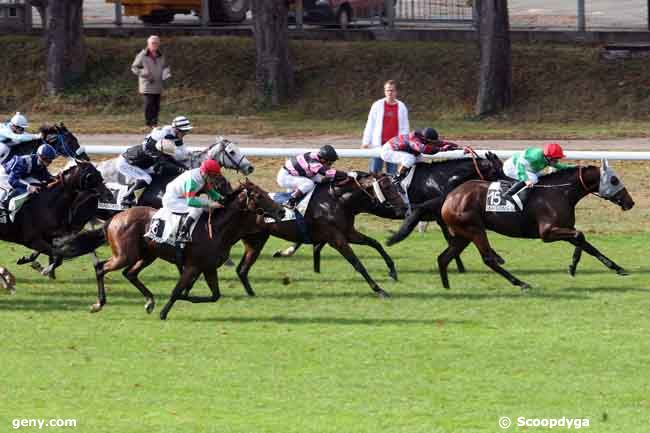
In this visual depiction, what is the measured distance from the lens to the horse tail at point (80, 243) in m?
15.9

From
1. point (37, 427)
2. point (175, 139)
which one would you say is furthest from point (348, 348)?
point (175, 139)

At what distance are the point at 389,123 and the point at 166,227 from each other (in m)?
6.22

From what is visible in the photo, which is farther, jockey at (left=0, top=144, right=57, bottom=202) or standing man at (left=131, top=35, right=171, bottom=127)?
standing man at (left=131, top=35, right=171, bottom=127)

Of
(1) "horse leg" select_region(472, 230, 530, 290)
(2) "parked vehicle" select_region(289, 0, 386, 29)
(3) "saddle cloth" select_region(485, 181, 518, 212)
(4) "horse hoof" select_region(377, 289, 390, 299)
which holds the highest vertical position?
(2) "parked vehicle" select_region(289, 0, 386, 29)

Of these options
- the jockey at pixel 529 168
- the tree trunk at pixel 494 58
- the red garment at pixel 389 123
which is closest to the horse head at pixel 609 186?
the jockey at pixel 529 168

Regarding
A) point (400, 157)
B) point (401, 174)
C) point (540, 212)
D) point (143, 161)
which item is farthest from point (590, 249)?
point (143, 161)

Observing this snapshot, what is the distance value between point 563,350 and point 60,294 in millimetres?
5618

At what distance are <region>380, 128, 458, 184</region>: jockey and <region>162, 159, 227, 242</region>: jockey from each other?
372cm

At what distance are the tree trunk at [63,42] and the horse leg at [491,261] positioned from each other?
1564 centimetres

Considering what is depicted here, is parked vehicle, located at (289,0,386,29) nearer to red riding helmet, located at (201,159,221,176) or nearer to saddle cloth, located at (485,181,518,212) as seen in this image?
saddle cloth, located at (485,181,518,212)

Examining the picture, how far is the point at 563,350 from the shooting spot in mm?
13367

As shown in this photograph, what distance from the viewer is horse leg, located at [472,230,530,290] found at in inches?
642

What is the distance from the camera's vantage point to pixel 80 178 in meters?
16.8

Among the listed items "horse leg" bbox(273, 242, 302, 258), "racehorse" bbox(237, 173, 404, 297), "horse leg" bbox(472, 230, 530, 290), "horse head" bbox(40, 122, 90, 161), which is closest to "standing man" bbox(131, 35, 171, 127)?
"horse leg" bbox(273, 242, 302, 258)
